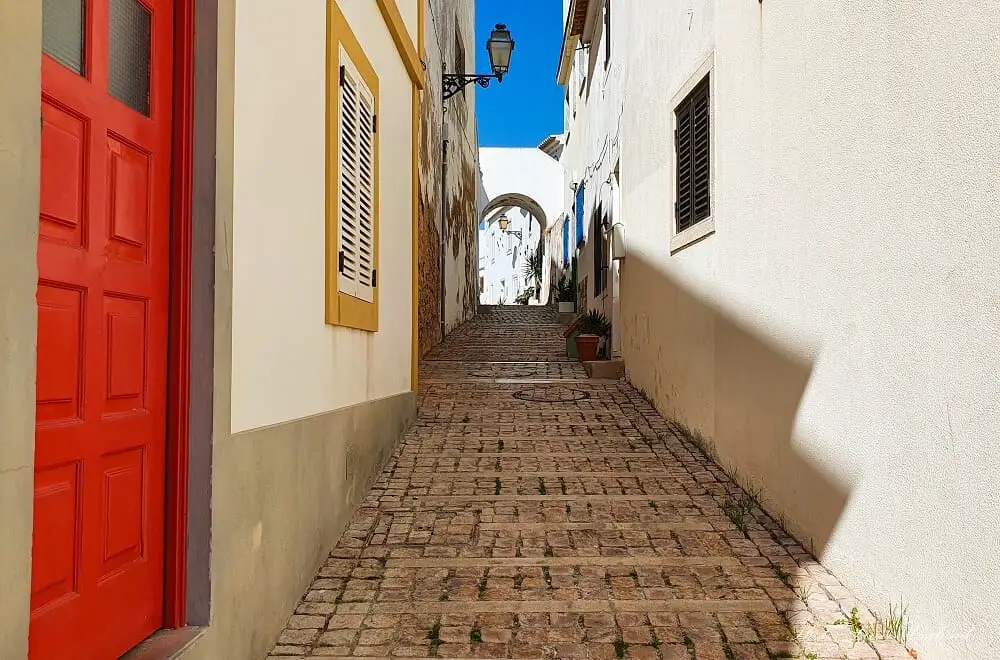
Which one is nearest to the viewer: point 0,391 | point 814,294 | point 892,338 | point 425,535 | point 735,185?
point 0,391

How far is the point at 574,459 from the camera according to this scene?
5961 millimetres

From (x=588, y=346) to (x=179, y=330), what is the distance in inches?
351

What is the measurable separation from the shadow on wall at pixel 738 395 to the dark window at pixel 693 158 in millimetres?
647

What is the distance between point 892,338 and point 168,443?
2.77 meters

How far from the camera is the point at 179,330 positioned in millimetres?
2465

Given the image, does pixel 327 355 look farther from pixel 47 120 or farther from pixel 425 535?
pixel 47 120

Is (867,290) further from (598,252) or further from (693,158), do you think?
(598,252)

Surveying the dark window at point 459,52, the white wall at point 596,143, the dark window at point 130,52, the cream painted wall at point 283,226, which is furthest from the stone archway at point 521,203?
the dark window at point 130,52

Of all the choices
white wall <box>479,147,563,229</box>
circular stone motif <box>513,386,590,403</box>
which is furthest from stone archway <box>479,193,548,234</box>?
circular stone motif <box>513,386,590,403</box>

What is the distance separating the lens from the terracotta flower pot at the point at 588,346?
435 inches

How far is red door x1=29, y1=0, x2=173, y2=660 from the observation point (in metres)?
1.85

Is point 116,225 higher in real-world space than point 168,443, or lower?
higher

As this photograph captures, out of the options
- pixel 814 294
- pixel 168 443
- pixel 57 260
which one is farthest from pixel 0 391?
pixel 814 294

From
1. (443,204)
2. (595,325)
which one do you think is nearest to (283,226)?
(595,325)
